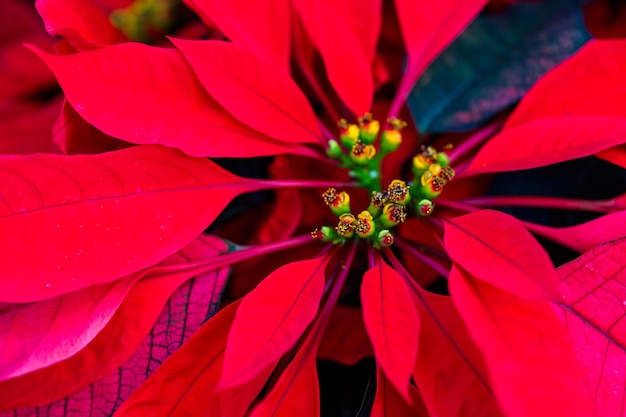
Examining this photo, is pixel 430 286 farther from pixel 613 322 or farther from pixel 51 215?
pixel 51 215

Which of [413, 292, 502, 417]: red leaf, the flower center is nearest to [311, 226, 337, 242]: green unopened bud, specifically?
the flower center

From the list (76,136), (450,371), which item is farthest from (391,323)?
(76,136)

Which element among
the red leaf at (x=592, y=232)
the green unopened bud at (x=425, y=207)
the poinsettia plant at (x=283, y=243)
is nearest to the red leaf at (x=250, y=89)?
the poinsettia plant at (x=283, y=243)

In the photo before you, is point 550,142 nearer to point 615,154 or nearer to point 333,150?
point 615,154

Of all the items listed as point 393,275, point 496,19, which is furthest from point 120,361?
point 496,19

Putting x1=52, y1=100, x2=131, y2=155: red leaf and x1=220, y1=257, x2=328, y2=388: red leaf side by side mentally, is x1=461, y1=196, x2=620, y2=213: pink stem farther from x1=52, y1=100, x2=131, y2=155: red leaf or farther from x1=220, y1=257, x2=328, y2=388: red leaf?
x1=52, y1=100, x2=131, y2=155: red leaf

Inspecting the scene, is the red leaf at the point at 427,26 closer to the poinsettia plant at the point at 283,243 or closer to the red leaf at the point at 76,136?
the poinsettia plant at the point at 283,243
